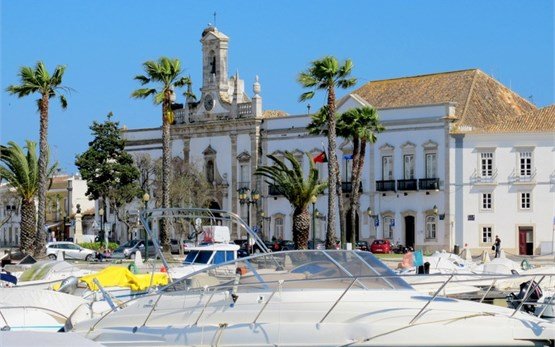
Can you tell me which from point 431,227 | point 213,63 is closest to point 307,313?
point 431,227

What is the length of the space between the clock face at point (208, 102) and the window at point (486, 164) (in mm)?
20341

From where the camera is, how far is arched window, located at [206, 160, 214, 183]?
74.4 metres

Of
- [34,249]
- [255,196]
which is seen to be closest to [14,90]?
[34,249]

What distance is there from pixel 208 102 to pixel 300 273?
60.6m

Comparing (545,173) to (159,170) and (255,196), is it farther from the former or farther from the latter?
(159,170)

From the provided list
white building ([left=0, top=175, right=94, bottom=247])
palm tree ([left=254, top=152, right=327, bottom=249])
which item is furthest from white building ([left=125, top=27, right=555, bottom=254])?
white building ([left=0, top=175, right=94, bottom=247])

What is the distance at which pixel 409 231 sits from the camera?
6397 cm

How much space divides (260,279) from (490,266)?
19.8m

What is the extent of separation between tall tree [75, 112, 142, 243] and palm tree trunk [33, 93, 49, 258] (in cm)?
2415

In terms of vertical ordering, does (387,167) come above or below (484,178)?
above

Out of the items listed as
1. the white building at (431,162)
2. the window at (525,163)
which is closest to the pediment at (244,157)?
the white building at (431,162)

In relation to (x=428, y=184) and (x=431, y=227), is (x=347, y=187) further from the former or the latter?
(x=431, y=227)

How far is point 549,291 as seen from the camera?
70.5 feet

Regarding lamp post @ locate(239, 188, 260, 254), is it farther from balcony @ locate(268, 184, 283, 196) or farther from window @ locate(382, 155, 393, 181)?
window @ locate(382, 155, 393, 181)
